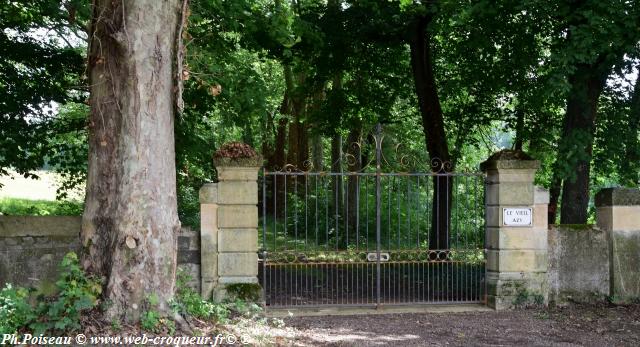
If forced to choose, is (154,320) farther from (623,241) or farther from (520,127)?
(520,127)

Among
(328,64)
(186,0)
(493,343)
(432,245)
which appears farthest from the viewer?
(328,64)

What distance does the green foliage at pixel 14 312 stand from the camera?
19.1ft

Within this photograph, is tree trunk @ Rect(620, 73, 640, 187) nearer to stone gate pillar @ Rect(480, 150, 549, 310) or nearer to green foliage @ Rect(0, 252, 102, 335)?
stone gate pillar @ Rect(480, 150, 549, 310)

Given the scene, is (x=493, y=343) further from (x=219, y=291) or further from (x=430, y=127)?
(x=430, y=127)

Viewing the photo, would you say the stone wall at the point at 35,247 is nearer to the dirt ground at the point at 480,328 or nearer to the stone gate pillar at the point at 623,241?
the dirt ground at the point at 480,328

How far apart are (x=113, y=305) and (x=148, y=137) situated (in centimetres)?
159

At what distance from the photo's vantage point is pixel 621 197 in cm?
975

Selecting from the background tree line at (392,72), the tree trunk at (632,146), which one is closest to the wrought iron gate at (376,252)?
the background tree line at (392,72)

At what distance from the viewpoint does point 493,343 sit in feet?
24.4

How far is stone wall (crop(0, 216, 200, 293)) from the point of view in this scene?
830 cm

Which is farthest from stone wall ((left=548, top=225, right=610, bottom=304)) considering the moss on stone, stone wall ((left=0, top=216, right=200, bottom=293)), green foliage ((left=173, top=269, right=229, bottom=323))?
stone wall ((left=0, top=216, right=200, bottom=293))

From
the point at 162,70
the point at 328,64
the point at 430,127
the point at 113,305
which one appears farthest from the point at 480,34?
the point at 113,305

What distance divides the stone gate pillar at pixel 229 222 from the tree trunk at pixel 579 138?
5.02 meters

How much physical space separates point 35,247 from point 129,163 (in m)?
3.23
